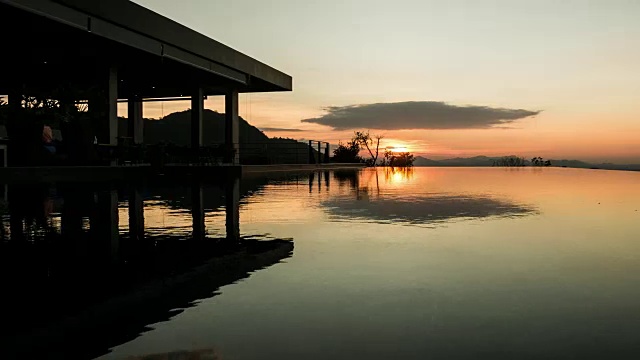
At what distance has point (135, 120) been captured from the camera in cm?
3092

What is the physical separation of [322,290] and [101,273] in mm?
1670

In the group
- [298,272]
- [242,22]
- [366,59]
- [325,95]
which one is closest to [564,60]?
[366,59]

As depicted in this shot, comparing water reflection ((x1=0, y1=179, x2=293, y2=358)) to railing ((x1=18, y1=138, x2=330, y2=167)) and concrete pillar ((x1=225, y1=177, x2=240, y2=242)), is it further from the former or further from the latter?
railing ((x1=18, y1=138, x2=330, y2=167))

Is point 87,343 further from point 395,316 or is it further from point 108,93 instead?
point 108,93

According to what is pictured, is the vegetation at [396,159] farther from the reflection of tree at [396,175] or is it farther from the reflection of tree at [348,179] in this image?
the reflection of tree at [348,179]

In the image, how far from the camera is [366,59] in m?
24.9

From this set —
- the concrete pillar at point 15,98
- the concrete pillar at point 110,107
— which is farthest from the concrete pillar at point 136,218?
the concrete pillar at point 15,98

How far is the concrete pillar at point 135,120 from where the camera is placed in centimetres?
3027

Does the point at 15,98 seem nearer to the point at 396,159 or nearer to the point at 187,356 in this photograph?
the point at 187,356

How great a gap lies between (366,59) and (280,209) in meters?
17.2

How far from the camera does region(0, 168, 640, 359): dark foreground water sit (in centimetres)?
248

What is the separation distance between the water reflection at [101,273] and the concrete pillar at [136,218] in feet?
0.07

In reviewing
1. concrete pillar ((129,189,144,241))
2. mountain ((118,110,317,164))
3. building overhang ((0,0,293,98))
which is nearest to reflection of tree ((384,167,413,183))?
mountain ((118,110,317,164))

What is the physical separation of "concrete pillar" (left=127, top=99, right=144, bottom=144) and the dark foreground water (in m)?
24.0
